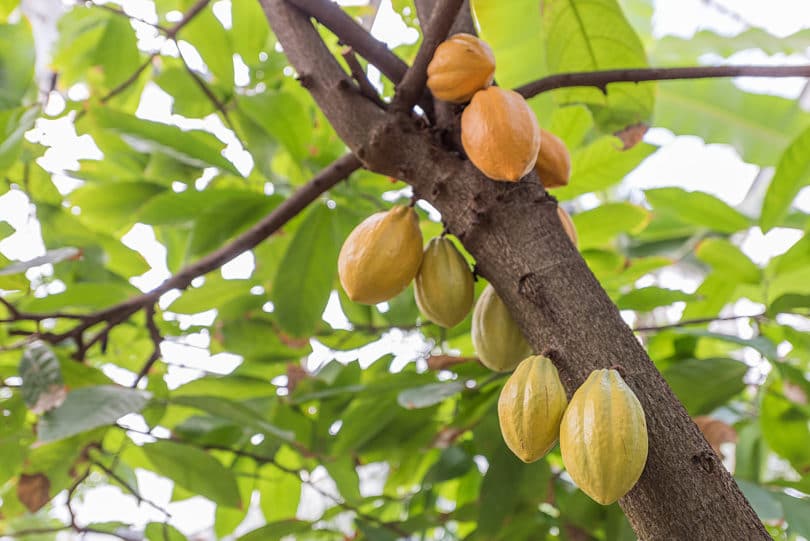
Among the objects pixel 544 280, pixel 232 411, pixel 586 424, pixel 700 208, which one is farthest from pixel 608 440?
pixel 700 208

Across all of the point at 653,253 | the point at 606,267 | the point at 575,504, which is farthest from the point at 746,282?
the point at 575,504

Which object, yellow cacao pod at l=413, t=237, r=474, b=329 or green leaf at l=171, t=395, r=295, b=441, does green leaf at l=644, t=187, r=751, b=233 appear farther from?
green leaf at l=171, t=395, r=295, b=441

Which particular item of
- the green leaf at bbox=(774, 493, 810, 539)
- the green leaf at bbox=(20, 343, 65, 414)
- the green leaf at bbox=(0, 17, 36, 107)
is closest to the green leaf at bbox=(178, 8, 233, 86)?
the green leaf at bbox=(0, 17, 36, 107)

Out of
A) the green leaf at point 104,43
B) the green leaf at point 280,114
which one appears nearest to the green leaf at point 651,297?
the green leaf at point 280,114

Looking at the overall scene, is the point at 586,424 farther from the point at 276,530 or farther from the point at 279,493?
the point at 279,493

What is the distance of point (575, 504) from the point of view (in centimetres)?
119

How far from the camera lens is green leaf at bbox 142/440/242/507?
1136 mm

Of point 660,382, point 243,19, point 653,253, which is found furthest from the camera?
point 653,253

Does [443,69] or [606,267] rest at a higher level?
[443,69]

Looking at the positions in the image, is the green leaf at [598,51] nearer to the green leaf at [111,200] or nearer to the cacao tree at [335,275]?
the cacao tree at [335,275]

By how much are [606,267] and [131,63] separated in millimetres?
1114

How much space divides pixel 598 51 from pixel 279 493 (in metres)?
0.98

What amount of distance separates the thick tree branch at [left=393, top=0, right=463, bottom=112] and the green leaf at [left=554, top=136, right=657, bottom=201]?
499 mm

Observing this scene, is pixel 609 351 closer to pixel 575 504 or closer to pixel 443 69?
pixel 443 69
